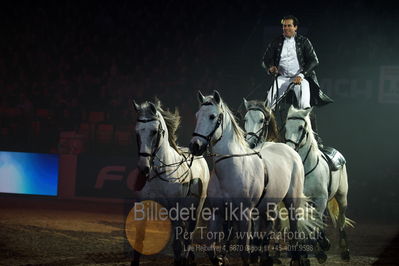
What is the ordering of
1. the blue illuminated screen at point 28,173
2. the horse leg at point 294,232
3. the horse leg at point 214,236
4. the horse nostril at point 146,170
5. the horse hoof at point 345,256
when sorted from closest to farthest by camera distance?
1. the horse leg at point 214,236
2. the horse nostril at point 146,170
3. the horse leg at point 294,232
4. the horse hoof at point 345,256
5. the blue illuminated screen at point 28,173

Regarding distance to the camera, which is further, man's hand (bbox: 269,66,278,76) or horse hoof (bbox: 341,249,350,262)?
horse hoof (bbox: 341,249,350,262)

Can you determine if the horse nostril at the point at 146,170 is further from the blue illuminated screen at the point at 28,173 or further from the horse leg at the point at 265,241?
the blue illuminated screen at the point at 28,173

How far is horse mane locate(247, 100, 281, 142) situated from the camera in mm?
7457

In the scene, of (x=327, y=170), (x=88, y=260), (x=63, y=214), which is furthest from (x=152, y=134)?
(x=63, y=214)

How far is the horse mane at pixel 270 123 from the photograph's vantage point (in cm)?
746

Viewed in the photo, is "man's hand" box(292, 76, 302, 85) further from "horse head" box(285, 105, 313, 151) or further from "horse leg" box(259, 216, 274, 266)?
"horse leg" box(259, 216, 274, 266)

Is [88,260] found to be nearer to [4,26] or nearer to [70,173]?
[70,173]

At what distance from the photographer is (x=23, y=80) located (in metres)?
18.1

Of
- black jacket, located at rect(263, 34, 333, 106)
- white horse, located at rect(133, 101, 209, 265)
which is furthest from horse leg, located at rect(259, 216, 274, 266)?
black jacket, located at rect(263, 34, 333, 106)

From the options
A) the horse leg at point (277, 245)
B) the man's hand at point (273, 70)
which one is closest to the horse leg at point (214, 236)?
the horse leg at point (277, 245)

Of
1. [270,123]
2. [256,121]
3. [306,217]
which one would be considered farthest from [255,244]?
[270,123]

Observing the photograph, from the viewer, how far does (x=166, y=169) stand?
23.1 feet

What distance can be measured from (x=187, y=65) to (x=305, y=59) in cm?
1017

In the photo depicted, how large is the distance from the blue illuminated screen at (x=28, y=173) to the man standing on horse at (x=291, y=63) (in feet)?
25.7
